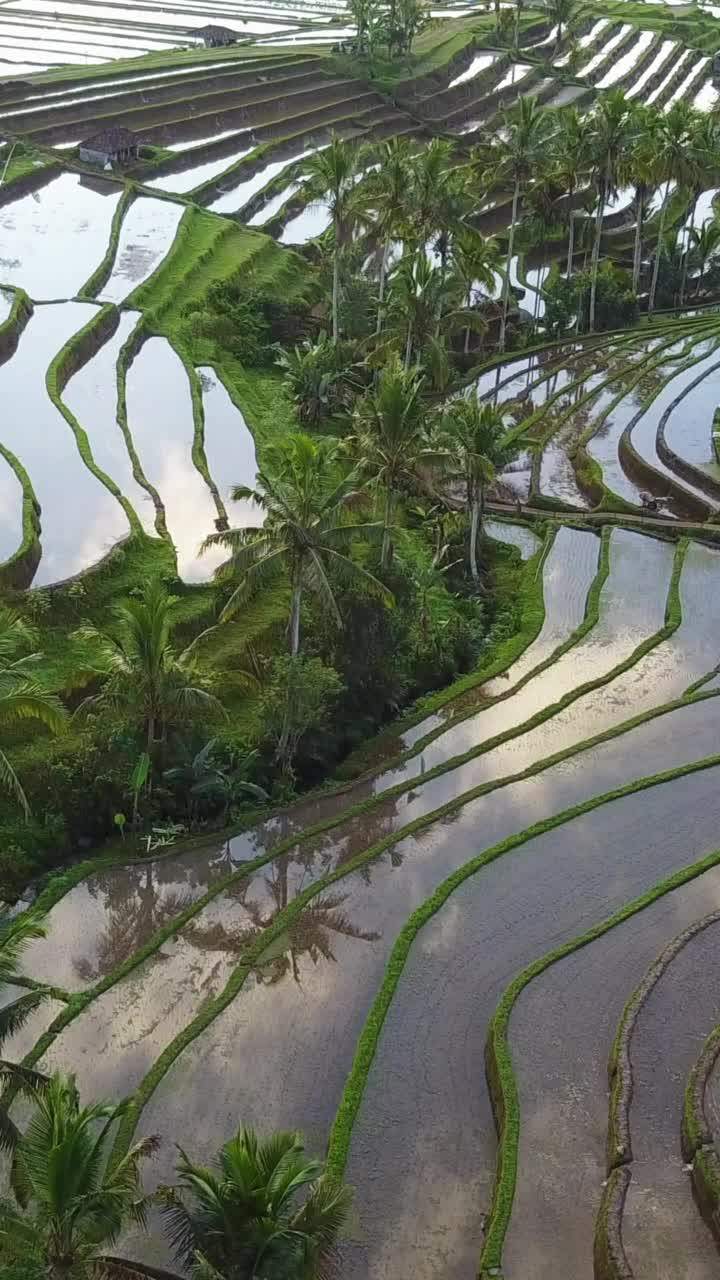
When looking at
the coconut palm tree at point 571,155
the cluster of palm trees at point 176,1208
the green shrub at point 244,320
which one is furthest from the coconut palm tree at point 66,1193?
the coconut palm tree at point 571,155

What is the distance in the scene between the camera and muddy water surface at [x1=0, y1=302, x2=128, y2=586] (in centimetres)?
2767

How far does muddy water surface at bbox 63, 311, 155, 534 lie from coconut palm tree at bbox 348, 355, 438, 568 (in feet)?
19.3

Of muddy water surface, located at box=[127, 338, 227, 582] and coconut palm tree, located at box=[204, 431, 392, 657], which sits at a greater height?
muddy water surface, located at box=[127, 338, 227, 582]

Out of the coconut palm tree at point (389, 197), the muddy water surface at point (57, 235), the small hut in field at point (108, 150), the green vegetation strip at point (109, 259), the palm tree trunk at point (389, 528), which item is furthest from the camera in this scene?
the small hut in field at point (108, 150)

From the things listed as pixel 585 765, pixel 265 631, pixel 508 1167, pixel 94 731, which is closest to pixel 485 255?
pixel 265 631

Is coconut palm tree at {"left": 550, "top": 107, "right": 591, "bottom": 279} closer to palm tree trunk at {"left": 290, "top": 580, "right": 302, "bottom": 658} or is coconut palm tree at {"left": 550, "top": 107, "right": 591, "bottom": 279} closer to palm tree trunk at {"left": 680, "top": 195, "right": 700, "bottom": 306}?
palm tree trunk at {"left": 680, "top": 195, "right": 700, "bottom": 306}

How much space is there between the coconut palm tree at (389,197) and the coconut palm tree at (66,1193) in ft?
98.9

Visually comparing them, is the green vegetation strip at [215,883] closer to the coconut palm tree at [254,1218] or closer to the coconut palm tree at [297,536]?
the coconut palm tree at [297,536]

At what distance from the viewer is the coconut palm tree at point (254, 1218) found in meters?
11.7

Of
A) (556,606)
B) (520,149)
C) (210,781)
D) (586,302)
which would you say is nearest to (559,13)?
(586,302)

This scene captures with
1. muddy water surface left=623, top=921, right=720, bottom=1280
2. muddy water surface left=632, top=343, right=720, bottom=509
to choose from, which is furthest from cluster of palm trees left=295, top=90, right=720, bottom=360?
muddy water surface left=623, top=921, right=720, bottom=1280

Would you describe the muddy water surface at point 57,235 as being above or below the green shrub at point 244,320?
above

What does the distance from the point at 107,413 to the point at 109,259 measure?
442 inches

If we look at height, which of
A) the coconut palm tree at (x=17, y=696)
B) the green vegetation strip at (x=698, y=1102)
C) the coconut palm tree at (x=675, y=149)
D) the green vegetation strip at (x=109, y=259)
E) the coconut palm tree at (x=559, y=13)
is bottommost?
the green vegetation strip at (x=698, y=1102)
